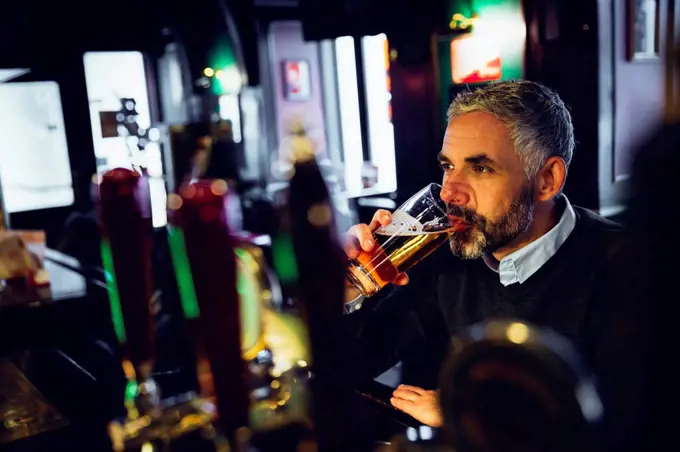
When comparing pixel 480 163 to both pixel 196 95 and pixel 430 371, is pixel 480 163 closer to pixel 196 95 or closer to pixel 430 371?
pixel 430 371

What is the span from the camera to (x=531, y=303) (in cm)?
151

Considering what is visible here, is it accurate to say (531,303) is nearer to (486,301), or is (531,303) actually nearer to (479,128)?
(486,301)

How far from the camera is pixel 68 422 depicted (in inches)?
44.3

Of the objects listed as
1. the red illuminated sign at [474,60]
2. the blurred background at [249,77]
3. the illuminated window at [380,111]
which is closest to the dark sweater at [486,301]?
the blurred background at [249,77]

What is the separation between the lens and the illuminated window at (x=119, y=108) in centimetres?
100

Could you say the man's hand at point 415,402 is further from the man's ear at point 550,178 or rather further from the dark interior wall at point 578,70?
the dark interior wall at point 578,70

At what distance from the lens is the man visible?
4.64 ft

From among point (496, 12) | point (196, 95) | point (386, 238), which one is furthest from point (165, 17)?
point (386, 238)

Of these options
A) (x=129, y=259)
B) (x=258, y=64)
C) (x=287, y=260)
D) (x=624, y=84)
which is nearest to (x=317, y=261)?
(x=287, y=260)

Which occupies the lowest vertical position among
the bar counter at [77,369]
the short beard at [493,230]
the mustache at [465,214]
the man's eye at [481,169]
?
the bar counter at [77,369]

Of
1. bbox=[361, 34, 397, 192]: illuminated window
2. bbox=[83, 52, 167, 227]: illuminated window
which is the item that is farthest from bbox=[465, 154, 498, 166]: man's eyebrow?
bbox=[361, 34, 397, 192]: illuminated window

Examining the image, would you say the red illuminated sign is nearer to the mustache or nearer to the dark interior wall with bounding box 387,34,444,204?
the dark interior wall with bounding box 387,34,444,204

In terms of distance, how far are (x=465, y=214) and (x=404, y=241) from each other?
11.9 inches

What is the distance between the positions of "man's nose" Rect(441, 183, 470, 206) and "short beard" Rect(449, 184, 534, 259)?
0.03m
